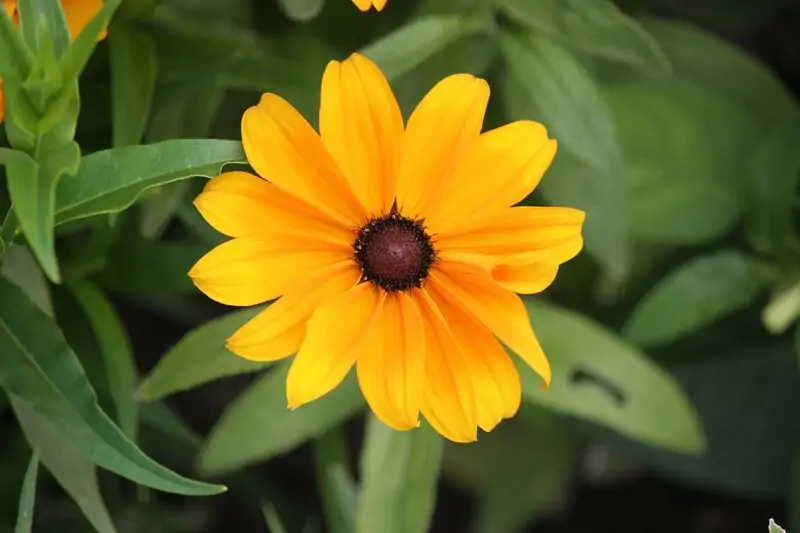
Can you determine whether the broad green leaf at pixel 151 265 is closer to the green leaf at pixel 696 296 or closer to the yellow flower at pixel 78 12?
the yellow flower at pixel 78 12

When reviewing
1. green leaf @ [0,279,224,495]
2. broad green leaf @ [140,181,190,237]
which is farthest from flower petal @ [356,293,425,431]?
broad green leaf @ [140,181,190,237]

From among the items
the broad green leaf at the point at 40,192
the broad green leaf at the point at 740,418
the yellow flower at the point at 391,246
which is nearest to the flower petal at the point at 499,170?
the yellow flower at the point at 391,246

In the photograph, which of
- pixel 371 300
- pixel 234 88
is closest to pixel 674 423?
pixel 371 300

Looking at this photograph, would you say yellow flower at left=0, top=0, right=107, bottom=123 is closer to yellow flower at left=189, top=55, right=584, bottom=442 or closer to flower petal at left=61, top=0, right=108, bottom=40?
flower petal at left=61, top=0, right=108, bottom=40

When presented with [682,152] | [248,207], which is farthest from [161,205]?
[682,152]

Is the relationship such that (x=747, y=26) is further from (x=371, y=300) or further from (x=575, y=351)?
(x=371, y=300)

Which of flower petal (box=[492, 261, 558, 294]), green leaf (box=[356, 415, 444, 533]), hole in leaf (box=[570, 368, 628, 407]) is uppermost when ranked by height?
flower petal (box=[492, 261, 558, 294])

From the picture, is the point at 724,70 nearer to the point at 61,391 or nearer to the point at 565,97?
the point at 565,97
